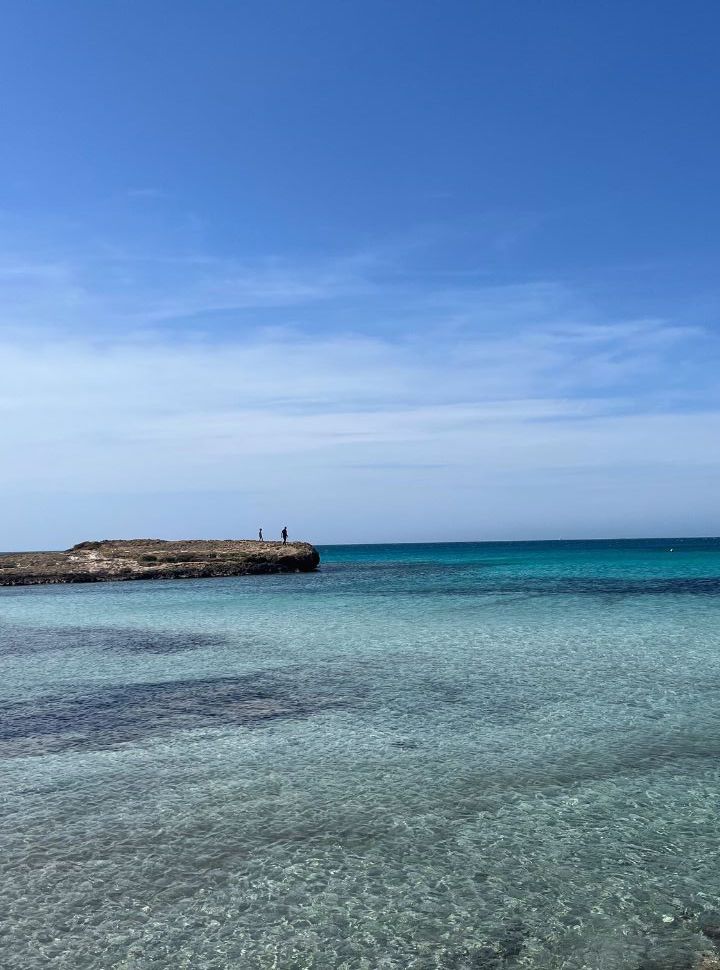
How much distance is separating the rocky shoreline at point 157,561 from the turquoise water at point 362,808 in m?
41.3

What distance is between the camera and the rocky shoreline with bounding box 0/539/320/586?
61656mm

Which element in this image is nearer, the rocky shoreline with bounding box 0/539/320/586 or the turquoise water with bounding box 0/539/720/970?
the turquoise water with bounding box 0/539/720/970

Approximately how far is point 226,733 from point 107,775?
2634mm

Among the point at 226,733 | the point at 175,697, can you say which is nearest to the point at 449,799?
the point at 226,733

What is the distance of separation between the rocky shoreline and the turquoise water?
41.3m

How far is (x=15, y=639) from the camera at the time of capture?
2680 centimetres

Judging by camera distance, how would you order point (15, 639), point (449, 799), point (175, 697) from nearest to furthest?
1. point (449, 799)
2. point (175, 697)
3. point (15, 639)

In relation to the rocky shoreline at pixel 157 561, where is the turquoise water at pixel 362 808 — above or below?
below

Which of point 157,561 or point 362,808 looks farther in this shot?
point 157,561

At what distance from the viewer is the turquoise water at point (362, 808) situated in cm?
657

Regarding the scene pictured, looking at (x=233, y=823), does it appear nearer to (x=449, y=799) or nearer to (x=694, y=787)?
(x=449, y=799)

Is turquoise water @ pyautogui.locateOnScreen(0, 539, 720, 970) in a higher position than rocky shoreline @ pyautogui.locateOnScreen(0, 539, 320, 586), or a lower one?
lower

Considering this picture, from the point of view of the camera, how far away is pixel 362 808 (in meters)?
9.55

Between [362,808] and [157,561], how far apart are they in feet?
194
